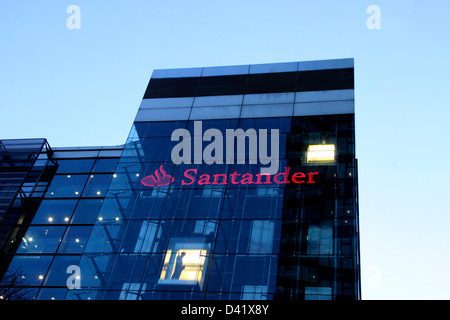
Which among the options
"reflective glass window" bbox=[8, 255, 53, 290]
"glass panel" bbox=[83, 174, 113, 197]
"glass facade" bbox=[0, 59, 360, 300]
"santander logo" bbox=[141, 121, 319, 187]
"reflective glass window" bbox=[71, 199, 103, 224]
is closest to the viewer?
"glass facade" bbox=[0, 59, 360, 300]

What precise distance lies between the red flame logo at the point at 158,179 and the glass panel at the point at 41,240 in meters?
6.61

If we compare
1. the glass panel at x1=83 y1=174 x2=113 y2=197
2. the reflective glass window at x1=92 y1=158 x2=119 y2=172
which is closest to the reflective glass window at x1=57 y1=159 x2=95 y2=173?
the reflective glass window at x1=92 y1=158 x2=119 y2=172

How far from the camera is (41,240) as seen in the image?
93.7ft

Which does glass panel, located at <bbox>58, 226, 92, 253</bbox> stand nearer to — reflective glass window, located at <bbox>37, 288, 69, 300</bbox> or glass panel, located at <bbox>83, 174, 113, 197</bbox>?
reflective glass window, located at <bbox>37, 288, 69, 300</bbox>

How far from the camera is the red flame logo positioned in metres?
26.3

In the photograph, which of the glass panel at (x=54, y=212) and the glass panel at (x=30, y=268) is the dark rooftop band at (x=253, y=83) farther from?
the glass panel at (x=30, y=268)

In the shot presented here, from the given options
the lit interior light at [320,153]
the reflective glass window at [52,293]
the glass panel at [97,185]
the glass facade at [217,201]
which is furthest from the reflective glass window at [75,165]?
the lit interior light at [320,153]

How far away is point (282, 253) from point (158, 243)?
619 cm

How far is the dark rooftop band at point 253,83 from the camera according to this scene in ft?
95.5

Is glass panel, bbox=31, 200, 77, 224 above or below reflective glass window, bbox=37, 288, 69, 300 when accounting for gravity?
above

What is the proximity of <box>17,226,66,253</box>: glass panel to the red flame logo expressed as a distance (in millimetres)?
6612

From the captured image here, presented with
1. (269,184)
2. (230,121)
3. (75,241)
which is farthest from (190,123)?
(75,241)

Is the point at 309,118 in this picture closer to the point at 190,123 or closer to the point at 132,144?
the point at 190,123
